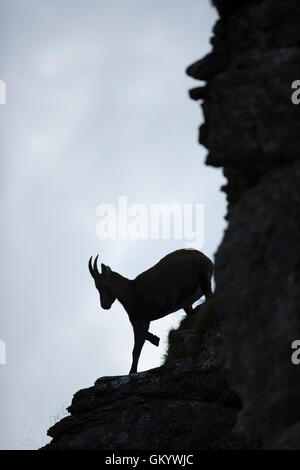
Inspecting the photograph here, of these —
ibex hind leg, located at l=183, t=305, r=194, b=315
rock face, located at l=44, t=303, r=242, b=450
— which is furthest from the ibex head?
rock face, located at l=44, t=303, r=242, b=450

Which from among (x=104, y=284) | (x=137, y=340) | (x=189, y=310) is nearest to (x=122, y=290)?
(x=104, y=284)

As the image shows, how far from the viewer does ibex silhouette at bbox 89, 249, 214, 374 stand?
1650 cm

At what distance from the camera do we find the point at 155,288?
1662 cm

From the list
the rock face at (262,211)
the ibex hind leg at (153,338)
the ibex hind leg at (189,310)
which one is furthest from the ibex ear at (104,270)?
the rock face at (262,211)

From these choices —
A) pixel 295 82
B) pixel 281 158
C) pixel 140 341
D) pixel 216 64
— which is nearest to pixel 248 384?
pixel 281 158

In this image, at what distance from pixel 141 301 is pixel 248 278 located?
984cm

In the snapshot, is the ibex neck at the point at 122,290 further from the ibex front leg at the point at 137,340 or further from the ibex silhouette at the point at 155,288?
the ibex front leg at the point at 137,340

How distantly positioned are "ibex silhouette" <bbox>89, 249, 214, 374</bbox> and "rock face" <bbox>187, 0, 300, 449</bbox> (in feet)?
28.8

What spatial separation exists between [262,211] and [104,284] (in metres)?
10.4

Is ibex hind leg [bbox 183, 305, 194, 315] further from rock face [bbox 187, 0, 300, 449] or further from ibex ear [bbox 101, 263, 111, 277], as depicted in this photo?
rock face [bbox 187, 0, 300, 449]

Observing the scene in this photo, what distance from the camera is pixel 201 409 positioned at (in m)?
12.6

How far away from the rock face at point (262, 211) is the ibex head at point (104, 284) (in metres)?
9.53

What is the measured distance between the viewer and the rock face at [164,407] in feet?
40.5
